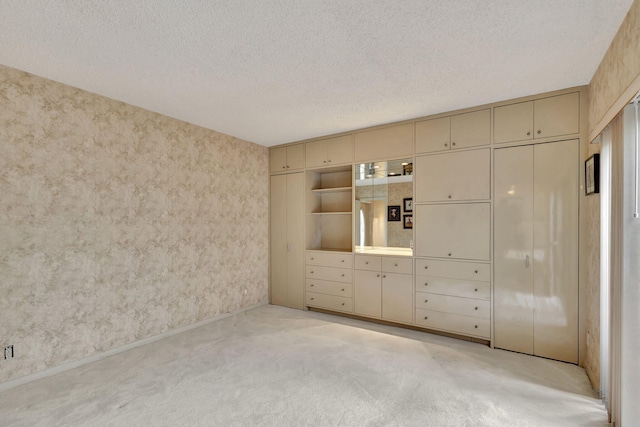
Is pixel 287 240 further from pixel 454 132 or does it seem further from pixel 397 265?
pixel 454 132

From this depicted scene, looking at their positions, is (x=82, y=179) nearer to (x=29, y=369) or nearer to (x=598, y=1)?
(x=29, y=369)

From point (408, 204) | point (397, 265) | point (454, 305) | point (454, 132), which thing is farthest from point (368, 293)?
point (454, 132)

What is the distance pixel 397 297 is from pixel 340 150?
2.12 m

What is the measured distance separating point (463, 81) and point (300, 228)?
2.95 m

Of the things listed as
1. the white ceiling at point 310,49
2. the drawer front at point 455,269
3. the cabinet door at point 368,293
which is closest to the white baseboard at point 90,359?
the cabinet door at point 368,293

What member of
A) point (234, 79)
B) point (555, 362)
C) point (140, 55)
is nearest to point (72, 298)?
point (140, 55)

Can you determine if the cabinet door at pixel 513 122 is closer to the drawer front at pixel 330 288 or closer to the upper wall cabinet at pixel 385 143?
the upper wall cabinet at pixel 385 143

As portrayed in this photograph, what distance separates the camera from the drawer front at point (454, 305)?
3289mm

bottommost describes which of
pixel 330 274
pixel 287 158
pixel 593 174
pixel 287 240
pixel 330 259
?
pixel 330 274

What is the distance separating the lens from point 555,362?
9.50ft

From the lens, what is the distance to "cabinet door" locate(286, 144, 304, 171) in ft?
15.5

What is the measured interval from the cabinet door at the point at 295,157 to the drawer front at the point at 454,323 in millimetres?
2660

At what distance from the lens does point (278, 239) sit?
5.01 metres

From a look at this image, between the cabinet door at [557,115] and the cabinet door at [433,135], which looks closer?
the cabinet door at [557,115]
